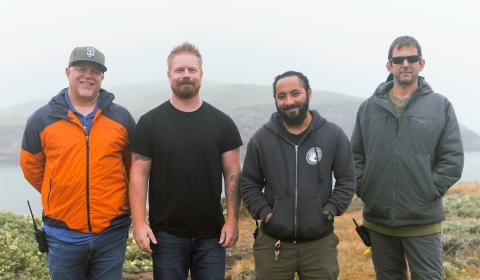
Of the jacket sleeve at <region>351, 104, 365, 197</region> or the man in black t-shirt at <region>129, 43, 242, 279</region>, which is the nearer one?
the man in black t-shirt at <region>129, 43, 242, 279</region>

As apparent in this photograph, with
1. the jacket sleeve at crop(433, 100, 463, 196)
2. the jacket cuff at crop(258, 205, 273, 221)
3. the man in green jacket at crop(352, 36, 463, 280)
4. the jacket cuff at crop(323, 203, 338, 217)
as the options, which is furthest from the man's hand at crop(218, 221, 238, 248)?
the jacket sleeve at crop(433, 100, 463, 196)

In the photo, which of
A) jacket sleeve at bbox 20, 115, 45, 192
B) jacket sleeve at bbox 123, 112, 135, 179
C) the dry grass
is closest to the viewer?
jacket sleeve at bbox 20, 115, 45, 192

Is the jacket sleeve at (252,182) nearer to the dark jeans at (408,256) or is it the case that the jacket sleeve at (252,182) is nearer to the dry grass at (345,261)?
the dark jeans at (408,256)

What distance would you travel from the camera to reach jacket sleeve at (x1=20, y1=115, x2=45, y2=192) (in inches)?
168

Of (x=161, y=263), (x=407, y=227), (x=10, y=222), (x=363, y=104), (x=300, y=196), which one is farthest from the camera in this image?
(x=10, y=222)

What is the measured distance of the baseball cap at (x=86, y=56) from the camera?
4.29m

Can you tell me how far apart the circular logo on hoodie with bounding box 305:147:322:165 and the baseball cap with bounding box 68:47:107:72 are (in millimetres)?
2356

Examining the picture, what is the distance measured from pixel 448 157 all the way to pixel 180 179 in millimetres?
2875

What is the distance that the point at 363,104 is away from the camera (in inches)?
201

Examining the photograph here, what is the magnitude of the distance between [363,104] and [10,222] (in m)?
8.66

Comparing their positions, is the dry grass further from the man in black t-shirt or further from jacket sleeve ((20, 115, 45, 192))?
jacket sleeve ((20, 115, 45, 192))

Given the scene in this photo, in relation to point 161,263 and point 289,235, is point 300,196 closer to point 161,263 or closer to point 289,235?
point 289,235

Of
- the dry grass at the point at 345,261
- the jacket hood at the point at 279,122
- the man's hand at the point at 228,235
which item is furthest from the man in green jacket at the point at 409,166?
the dry grass at the point at 345,261

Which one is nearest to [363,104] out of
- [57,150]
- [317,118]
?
[317,118]
